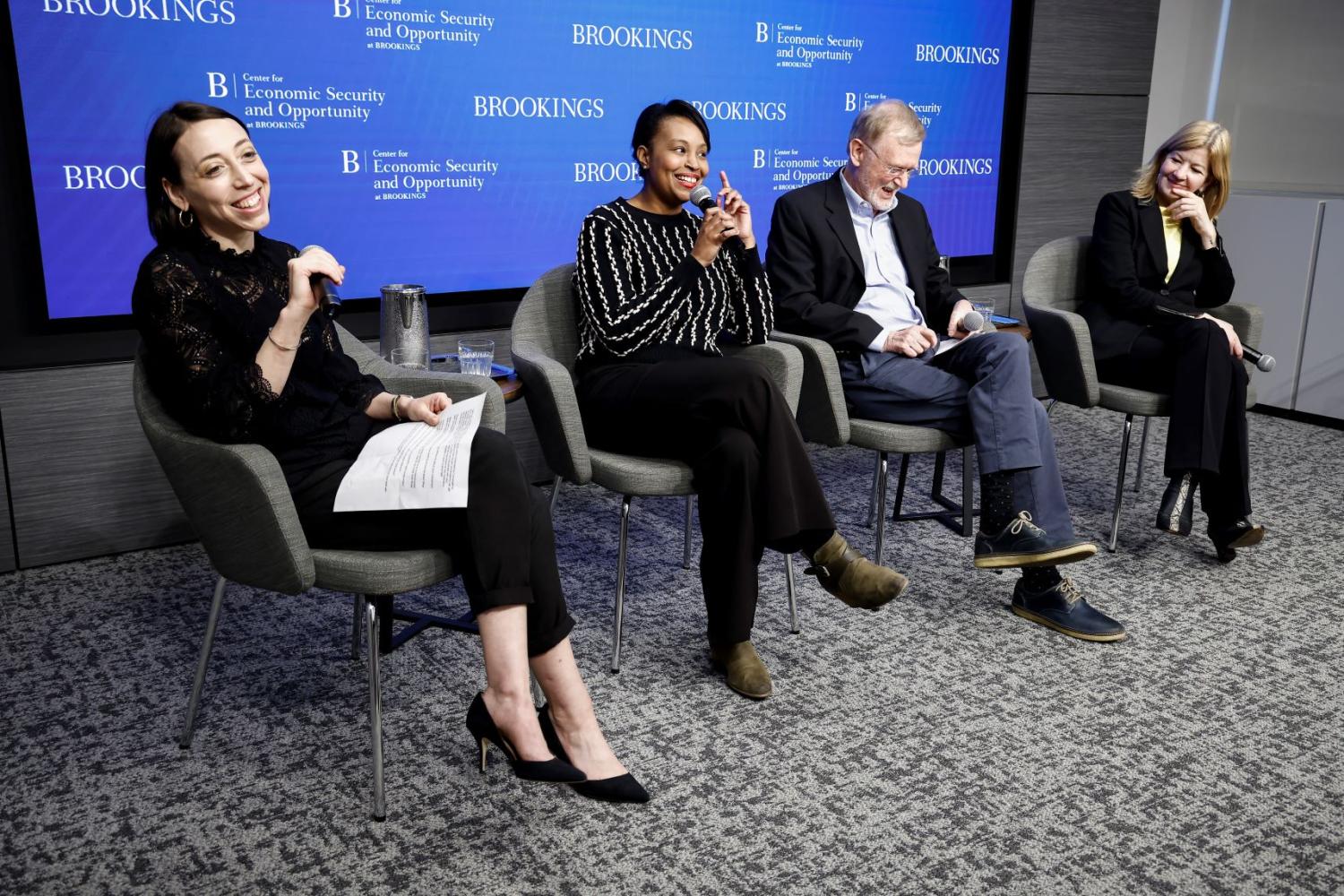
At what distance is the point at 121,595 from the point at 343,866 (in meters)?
1.51

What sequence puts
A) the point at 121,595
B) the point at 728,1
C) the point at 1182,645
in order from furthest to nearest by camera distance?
the point at 728,1
the point at 121,595
the point at 1182,645

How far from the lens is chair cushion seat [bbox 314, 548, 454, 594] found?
83.1 inches

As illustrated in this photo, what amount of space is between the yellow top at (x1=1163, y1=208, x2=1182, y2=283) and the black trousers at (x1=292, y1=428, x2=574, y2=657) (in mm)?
2532

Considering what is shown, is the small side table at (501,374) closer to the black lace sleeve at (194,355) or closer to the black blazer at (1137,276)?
the black lace sleeve at (194,355)

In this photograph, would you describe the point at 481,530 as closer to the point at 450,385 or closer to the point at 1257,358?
the point at 450,385

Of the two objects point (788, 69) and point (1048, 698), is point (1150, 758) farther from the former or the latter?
point (788, 69)

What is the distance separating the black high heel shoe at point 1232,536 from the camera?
3496 millimetres

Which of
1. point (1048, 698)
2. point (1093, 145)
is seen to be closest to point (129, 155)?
point (1048, 698)

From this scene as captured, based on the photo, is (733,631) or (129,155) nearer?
(733,631)

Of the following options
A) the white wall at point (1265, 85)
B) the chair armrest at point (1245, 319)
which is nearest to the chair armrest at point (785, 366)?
the chair armrest at point (1245, 319)

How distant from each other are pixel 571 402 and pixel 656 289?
1.17 feet

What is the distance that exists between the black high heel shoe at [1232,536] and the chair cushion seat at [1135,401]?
378mm

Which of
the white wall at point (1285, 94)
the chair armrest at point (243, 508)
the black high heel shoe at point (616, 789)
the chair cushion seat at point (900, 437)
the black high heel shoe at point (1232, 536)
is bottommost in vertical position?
the black high heel shoe at point (616, 789)

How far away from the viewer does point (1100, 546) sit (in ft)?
11.9
